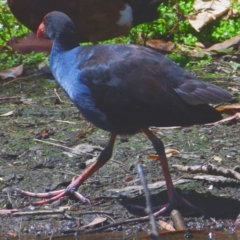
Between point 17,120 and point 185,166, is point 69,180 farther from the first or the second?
point 17,120

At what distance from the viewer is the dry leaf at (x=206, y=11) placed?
802 centimetres

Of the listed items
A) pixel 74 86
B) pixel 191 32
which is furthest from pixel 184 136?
pixel 191 32

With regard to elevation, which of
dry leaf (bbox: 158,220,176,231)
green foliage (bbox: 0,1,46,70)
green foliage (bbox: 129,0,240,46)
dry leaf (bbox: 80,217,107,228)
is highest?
dry leaf (bbox: 158,220,176,231)

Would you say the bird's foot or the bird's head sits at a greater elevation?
the bird's head

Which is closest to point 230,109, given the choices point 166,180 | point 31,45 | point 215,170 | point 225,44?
point 215,170

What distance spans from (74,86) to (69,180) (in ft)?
2.74

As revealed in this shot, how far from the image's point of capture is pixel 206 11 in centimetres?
816

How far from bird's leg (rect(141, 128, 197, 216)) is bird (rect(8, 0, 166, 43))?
9.58 feet

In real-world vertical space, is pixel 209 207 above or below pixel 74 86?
below

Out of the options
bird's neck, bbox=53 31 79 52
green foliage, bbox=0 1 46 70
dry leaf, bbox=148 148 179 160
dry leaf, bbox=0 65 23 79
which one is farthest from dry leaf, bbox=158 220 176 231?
green foliage, bbox=0 1 46 70

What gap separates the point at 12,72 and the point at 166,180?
2981mm

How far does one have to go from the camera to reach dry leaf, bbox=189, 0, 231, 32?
8.02 m

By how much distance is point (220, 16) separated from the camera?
26.8 feet

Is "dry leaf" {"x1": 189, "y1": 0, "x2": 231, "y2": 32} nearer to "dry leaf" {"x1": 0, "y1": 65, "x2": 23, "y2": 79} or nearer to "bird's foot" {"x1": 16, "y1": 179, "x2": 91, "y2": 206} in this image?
"dry leaf" {"x1": 0, "y1": 65, "x2": 23, "y2": 79}
